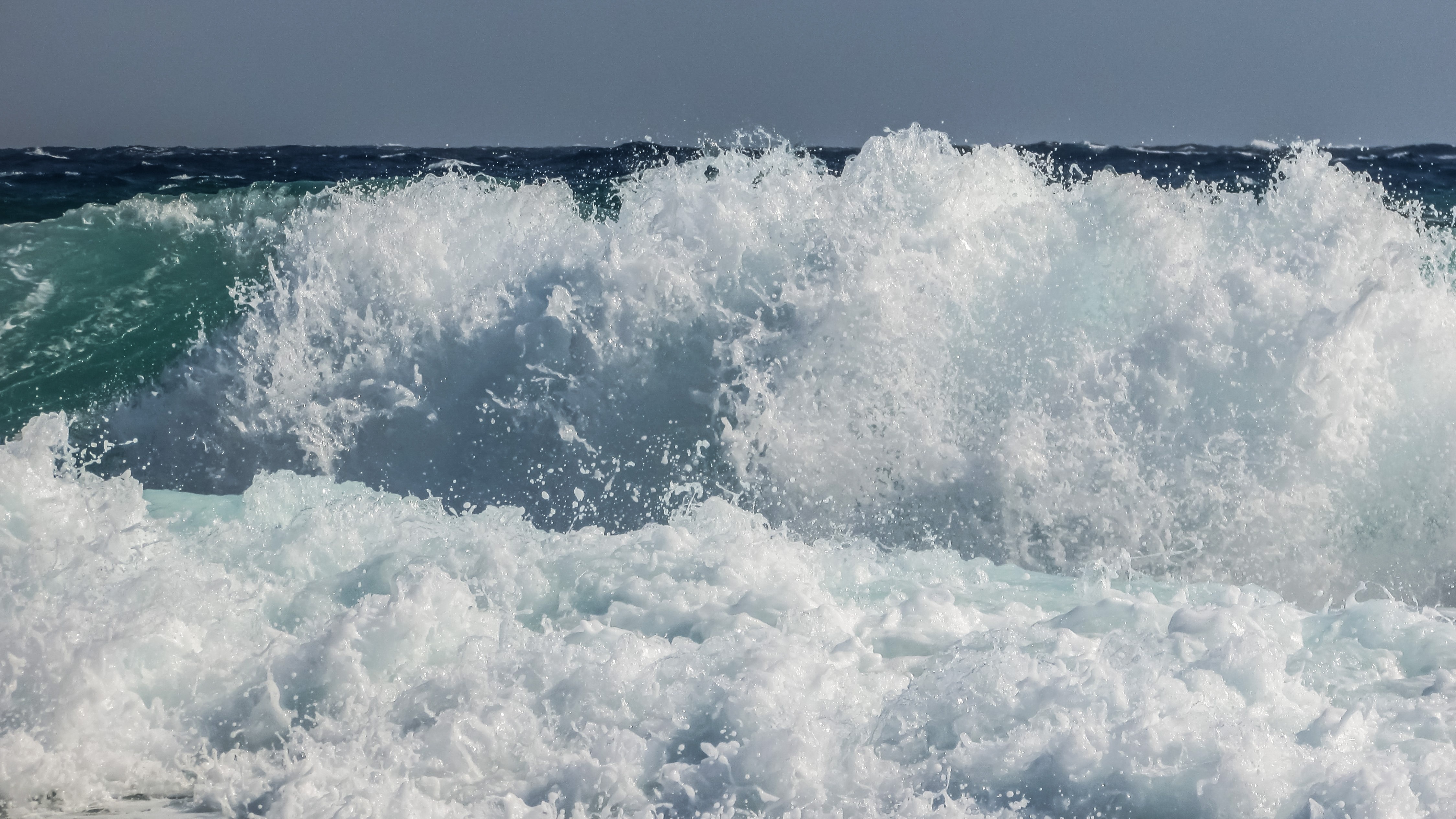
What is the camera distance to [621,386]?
7168mm

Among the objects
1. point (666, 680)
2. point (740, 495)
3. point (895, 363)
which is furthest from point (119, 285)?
point (666, 680)

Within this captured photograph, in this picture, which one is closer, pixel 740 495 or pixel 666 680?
pixel 666 680

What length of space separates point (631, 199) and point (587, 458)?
1.79m

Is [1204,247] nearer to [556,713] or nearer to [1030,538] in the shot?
[1030,538]

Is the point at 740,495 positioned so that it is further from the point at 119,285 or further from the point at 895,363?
the point at 119,285

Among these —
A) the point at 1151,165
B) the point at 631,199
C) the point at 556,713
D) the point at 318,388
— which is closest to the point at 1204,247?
the point at 631,199

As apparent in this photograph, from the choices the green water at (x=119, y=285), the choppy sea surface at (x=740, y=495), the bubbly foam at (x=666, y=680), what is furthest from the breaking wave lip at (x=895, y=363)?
the bubbly foam at (x=666, y=680)

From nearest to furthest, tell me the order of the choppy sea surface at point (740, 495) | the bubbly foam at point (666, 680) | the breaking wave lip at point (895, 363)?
1. the bubbly foam at point (666, 680)
2. the choppy sea surface at point (740, 495)
3. the breaking wave lip at point (895, 363)

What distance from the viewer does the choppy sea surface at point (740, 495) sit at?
3379mm

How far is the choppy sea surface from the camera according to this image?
3.38 meters

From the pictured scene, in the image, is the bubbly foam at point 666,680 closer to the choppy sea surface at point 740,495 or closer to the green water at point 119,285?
the choppy sea surface at point 740,495

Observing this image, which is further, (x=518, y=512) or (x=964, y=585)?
(x=518, y=512)

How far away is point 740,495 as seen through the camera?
6562mm

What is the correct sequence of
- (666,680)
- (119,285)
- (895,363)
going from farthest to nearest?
(119,285), (895,363), (666,680)
